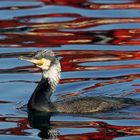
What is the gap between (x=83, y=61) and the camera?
19.9 metres

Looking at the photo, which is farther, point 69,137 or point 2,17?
point 2,17

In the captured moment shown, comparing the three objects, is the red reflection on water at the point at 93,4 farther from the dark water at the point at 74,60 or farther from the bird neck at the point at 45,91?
the bird neck at the point at 45,91

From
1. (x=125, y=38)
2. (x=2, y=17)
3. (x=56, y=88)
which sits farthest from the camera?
(x=2, y=17)

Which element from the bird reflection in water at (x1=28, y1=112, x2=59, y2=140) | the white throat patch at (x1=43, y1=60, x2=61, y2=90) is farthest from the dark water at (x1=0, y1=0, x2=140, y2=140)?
the white throat patch at (x1=43, y1=60, x2=61, y2=90)

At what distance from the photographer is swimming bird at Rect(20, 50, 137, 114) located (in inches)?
631

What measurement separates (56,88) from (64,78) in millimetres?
633

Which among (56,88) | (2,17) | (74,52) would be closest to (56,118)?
(56,88)

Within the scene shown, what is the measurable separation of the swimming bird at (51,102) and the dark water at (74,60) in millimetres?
202

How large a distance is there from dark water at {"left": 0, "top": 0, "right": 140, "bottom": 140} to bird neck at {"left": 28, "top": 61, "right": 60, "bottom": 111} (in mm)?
244

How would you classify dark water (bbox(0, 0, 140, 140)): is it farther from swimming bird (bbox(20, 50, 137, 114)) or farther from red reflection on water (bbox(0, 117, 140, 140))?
swimming bird (bbox(20, 50, 137, 114))

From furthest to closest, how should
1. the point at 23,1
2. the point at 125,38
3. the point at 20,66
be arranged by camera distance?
the point at 23,1
the point at 125,38
the point at 20,66

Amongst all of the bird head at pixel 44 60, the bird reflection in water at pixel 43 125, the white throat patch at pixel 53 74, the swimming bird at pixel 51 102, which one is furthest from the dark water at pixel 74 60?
the bird head at pixel 44 60

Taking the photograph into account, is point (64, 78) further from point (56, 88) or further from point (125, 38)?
point (125, 38)

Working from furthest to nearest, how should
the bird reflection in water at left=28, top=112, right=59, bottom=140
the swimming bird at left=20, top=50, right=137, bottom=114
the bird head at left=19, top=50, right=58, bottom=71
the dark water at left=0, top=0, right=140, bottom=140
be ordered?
the bird head at left=19, top=50, right=58, bottom=71, the swimming bird at left=20, top=50, right=137, bottom=114, the dark water at left=0, top=0, right=140, bottom=140, the bird reflection in water at left=28, top=112, right=59, bottom=140
